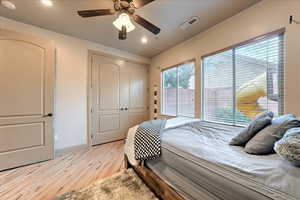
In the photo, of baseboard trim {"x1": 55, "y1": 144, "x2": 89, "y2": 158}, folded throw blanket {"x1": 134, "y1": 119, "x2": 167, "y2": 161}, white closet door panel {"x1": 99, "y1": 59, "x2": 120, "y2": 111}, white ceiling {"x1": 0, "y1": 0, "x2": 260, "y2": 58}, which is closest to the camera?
folded throw blanket {"x1": 134, "y1": 119, "x2": 167, "y2": 161}

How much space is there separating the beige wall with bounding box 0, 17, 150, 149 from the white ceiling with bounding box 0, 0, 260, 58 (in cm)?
18

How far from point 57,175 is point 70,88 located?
66.9 inches

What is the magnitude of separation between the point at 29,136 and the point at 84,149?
1079 mm

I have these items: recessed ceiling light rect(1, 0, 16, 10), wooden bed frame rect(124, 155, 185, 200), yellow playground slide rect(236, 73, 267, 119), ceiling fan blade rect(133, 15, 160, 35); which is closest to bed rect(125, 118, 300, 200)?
wooden bed frame rect(124, 155, 185, 200)

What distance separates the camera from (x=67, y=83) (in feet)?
9.22

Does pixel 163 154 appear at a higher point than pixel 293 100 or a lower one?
lower


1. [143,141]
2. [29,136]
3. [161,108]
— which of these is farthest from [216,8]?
[29,136]

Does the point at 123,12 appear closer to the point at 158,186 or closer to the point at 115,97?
the point at 158,186

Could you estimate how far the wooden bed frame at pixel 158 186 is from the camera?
1.24 meters

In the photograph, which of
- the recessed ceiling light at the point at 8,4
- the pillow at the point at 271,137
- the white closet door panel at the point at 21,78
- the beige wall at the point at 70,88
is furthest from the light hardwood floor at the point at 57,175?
the recessed ceiling light at the point at 8,4

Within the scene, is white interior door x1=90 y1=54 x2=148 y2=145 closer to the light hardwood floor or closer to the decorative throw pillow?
the light hardwood floor

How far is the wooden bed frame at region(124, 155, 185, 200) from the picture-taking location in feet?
4.08

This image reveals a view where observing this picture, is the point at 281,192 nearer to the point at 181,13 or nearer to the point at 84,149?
the point at 181,13

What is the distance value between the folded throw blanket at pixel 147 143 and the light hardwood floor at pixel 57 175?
2.71 ft
